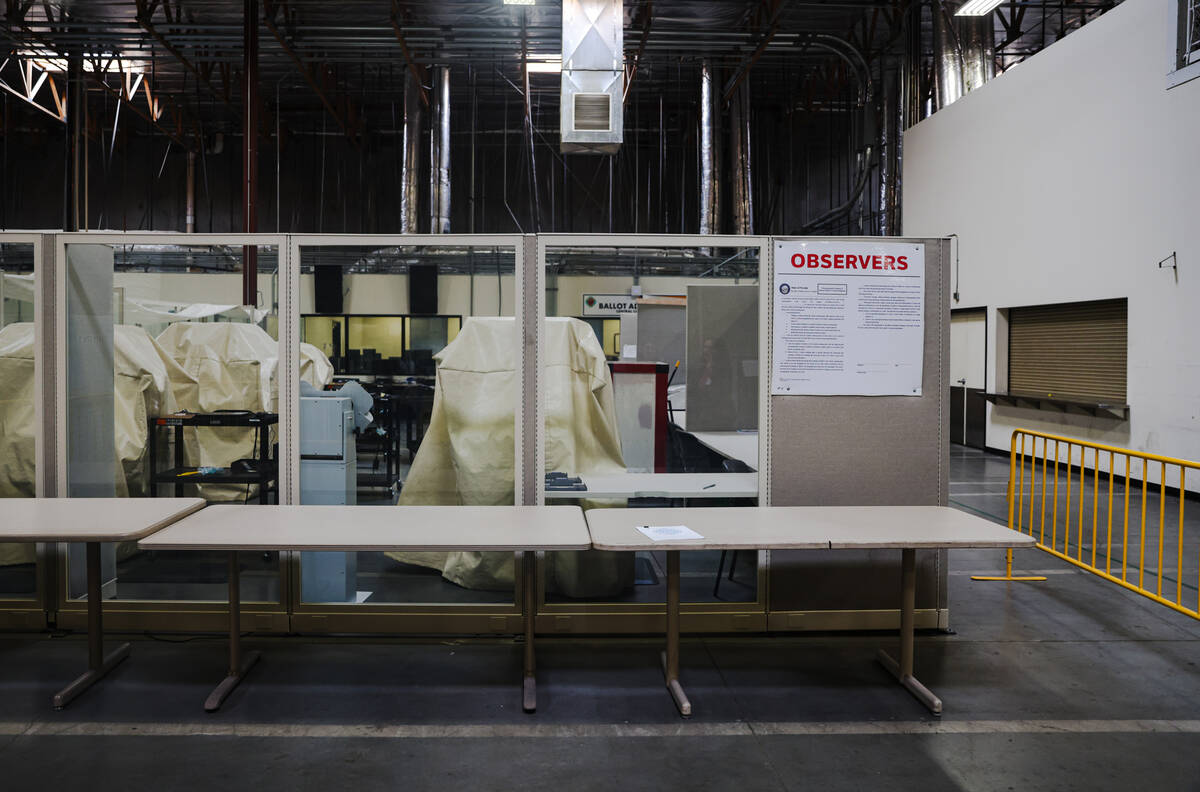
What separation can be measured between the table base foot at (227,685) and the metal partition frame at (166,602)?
0.28 metres

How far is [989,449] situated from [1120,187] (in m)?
3.99

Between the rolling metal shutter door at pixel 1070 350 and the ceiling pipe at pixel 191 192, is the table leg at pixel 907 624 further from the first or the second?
the ceiling pipe at pixel 191 192

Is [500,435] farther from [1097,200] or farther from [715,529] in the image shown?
[1097,200]

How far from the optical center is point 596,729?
266cm

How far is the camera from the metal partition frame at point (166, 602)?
340 cm

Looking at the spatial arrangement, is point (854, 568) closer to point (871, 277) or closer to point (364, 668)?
point (871, 277)

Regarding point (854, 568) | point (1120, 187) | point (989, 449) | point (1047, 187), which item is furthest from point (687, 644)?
point (989, 449)

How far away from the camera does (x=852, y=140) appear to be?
11.8m

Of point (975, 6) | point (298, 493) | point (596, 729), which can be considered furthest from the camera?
point (975, 6)

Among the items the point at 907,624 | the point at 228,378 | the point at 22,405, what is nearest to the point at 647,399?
the point at 907,624

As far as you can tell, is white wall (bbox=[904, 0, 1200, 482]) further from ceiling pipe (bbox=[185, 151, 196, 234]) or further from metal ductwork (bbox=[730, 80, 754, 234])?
ceiling pipe (bbox=[185, 151, 196, 234])

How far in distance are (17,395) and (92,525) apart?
131cm

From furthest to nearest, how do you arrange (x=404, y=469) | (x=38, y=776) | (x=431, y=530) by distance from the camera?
(x=404, y=469)
(x=431, y=530)
(x=38, y=776)

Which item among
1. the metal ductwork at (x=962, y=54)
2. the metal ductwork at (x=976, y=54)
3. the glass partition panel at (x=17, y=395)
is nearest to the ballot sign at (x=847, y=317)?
the glass partition panel at (x=17, y=395)
